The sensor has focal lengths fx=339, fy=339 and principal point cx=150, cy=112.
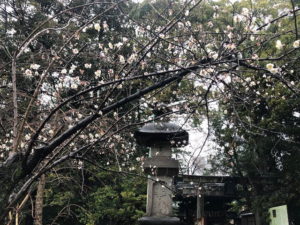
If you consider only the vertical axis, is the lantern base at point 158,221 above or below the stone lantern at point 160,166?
below

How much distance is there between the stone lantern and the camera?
5.48 metres

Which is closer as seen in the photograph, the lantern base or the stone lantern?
the lantern base

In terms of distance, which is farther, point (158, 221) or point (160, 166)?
point (160, 166)

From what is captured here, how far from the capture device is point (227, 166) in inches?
484

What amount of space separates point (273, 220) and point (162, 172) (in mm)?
4942

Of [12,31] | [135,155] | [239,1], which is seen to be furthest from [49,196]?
[239,1]

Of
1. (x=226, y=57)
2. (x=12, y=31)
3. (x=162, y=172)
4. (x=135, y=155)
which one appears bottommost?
(x=162, y=172)

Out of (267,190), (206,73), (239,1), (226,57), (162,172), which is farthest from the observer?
(239,1)

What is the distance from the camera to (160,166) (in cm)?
566

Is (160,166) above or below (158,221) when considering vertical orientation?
above

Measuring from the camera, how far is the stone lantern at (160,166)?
5.48 meters

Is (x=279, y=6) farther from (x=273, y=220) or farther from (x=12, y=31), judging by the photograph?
(x=12, y=31)

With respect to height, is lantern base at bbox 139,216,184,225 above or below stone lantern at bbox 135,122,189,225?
below

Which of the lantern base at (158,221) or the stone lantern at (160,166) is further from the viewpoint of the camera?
the stone lantern at (160,166)
